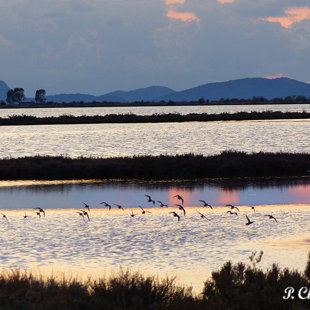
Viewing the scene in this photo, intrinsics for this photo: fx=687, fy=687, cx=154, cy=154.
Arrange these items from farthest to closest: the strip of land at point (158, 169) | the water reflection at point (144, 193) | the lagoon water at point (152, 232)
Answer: the strip of land at point (158, 169)
the water reflection at point (144, 193)
the lagoon water at point (152, 232)

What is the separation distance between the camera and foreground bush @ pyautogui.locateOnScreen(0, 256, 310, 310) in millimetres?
11148

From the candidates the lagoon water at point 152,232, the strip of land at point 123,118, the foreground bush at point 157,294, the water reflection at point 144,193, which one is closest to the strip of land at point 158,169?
the water reflection at point 144,193

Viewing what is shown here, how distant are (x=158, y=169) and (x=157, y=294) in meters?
29.7

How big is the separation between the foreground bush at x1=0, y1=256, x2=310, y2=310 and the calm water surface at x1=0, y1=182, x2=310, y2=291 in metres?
2.84

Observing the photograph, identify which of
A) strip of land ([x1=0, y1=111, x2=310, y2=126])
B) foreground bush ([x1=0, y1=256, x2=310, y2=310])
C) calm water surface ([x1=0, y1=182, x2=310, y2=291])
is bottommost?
calm water surface ([x1=0, y1=182, x2=310, y2=291])

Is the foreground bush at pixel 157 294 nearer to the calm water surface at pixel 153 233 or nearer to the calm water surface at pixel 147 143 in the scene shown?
the calm water surface at pixel 153 233

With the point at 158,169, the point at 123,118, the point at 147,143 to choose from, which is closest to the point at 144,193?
the point at 158,169

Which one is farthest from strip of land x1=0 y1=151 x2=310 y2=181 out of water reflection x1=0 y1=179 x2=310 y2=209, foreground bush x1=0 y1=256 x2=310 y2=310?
foreground bush x1=0 y1=256 x2=310 y2=310

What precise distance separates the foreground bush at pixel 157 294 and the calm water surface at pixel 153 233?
2836 mm

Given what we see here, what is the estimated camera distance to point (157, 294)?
11766 mm

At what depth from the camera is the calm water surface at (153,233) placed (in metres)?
17.6

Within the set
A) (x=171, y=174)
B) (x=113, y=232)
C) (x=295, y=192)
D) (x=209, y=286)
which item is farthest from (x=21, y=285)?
(x=171, y=174)

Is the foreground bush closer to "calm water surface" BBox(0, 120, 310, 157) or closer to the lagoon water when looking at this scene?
the lagoon water

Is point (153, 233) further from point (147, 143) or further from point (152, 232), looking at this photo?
point (147, 143)
